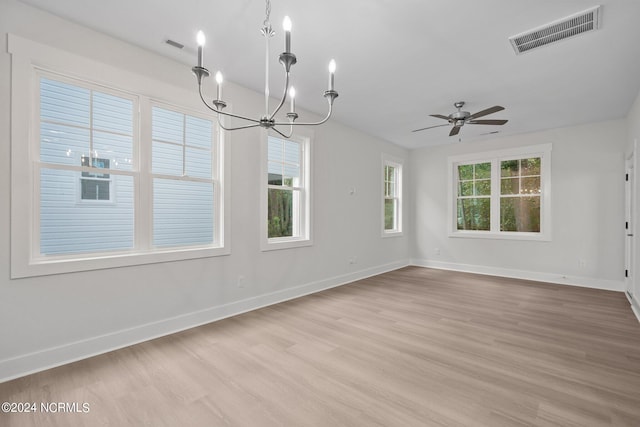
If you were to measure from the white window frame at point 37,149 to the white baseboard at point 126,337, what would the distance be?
0.61 m

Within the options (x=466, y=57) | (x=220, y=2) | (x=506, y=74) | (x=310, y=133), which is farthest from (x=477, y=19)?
(x=310, y=133)

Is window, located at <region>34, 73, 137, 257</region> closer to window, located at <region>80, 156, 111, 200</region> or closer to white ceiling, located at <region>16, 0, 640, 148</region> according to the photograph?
window, located at <region>80, 156, 111, 200</region>

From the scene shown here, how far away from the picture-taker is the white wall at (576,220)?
15.6ft

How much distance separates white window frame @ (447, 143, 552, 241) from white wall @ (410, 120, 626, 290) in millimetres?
87

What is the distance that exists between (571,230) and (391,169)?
3.42 metres

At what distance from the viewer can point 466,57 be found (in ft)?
9.54

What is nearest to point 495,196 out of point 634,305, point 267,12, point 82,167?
point 634,305

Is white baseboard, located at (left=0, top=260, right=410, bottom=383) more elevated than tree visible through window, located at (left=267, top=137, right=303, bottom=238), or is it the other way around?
tree visible through window, located at (left=267, top=137, right=303, bottom=238)

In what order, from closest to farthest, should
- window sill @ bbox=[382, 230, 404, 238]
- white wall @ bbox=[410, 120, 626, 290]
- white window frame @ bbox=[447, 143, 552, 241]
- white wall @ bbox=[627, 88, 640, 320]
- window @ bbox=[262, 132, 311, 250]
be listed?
white wall @ bbox=[627, 88, 640, 320]
window @ bbox=[262, 132, 311, 250]
white wall @ bbox=[410, 120, 626, 290]
white window frame @ bbox=[447, 143, 552, 241]
window sill @ bbox=[382, 230, 404, 238]

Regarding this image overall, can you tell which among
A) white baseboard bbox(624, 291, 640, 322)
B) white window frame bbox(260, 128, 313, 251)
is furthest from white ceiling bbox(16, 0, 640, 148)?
white baseboard bbox(624, 291, 640, 322)

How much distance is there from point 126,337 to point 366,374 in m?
2.16

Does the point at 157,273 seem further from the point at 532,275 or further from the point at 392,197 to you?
the point at 532,275

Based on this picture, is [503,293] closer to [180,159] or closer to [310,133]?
[310,133]

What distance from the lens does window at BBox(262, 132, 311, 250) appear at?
4016mm
